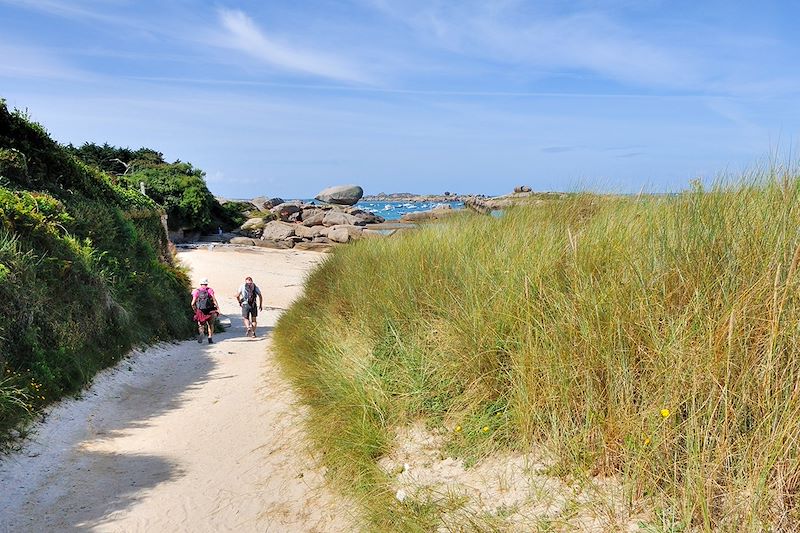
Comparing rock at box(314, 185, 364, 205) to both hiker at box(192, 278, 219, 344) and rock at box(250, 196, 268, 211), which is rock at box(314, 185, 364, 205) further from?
hiker at box(192, 278, 219, 344)

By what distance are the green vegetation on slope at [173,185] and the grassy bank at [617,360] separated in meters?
37.3

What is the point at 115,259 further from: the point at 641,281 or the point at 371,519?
the point at 641,281

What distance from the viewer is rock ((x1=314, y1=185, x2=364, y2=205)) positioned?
81.7 m

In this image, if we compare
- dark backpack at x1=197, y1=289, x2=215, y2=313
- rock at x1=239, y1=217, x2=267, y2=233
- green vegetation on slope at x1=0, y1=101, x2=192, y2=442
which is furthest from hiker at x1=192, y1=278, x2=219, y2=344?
rock at x1=239, y1=217, x2=267, y2=233

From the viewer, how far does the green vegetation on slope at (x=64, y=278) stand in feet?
25.6

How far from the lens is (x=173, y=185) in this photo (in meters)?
43.5

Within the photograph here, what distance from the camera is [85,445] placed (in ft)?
23.2

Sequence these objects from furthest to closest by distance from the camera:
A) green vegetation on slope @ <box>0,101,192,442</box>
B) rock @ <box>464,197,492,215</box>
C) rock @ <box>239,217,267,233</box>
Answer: rock @ <box>239,217,267,233</box> → rock @ <box>464,197,492,215</box> → green vegetation on slope @ <box>0,101,192,442</box>

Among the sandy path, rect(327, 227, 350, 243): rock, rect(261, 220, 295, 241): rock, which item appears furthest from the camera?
rect(261, 220, 295, 241): rock

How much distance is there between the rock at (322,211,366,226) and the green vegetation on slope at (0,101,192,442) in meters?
34.2

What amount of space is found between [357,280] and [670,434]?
549cm

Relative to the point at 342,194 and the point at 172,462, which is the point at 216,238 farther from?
the point at 172,462

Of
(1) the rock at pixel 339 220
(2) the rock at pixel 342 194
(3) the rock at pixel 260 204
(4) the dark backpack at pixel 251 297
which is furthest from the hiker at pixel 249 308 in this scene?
(2) the rock at pixel 342 194

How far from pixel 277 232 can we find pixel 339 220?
8.08 metres
